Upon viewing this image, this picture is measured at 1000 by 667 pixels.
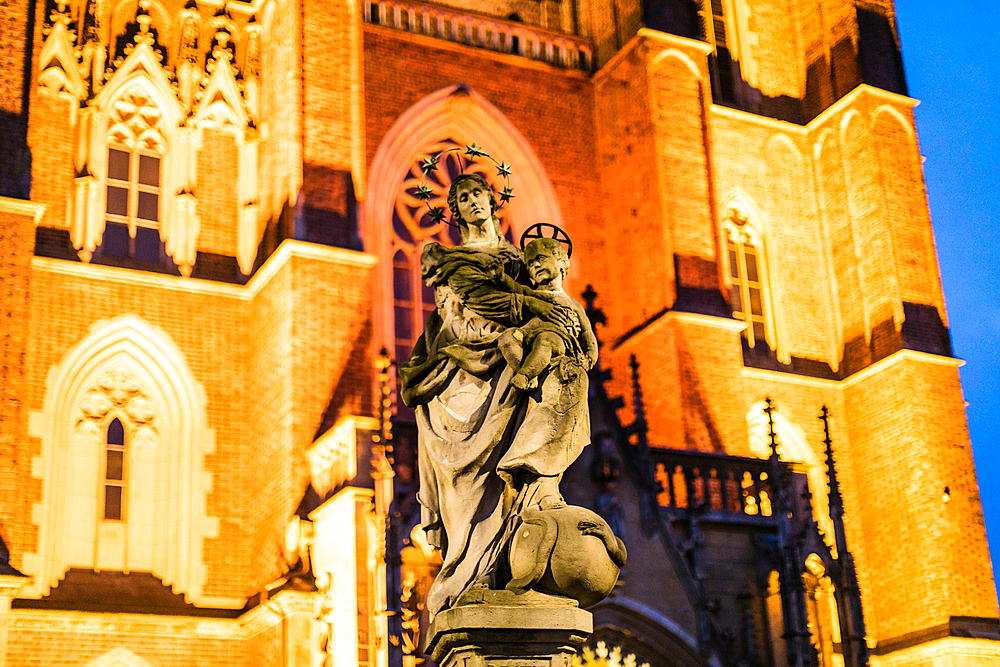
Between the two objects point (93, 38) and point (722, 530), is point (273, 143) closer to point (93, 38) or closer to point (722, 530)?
point (93, 38)

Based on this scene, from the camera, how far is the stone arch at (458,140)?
52.9 ft

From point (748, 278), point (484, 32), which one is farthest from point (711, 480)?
point (484, 32)

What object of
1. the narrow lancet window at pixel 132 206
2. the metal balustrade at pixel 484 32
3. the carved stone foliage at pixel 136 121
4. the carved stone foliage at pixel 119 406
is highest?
the metal balustrade at pixel 484 32

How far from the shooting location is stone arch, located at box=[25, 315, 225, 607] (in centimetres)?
1334

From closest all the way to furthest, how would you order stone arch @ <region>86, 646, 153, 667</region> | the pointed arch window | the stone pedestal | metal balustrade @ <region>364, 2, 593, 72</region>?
the stone pedestal, stone arch @ <region>86, 646, 153, 667</region>, the pointed arch window, metal balustrade @ <region>364, 2, 593, 72</region>

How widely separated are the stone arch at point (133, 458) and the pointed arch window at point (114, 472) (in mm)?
94

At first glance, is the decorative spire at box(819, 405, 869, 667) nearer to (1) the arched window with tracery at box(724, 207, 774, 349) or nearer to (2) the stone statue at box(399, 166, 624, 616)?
(1) the arched window with tracery at box(724, 207, 774, 349)

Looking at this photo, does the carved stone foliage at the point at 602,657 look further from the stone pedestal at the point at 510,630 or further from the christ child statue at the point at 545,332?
the stone pedestal at the point at 510,630

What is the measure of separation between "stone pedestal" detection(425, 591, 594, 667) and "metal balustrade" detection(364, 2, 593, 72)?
13.9 m

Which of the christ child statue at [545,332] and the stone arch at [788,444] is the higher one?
the stone arch at [788,444]

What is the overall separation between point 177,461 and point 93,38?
4911 mm

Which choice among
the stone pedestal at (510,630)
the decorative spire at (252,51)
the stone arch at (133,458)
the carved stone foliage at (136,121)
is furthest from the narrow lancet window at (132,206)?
the stone pedestal at (510,630)

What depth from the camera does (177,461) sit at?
1400 cm

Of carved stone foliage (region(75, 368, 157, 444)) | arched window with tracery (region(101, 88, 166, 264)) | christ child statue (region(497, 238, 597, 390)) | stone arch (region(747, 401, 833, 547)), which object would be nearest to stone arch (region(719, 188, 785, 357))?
stone arch (region(747, 401, 833, 547))
